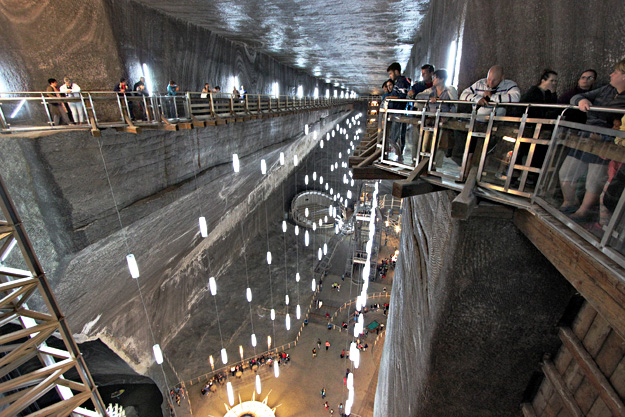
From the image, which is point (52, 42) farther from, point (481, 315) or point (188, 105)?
point (481, 315)

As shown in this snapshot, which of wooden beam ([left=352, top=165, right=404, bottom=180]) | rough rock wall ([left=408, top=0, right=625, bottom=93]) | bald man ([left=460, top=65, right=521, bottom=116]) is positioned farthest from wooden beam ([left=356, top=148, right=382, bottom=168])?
rough rock wall ([left=408, top=0, right=625, bottom=93])

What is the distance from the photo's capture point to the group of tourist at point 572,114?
1495 mm

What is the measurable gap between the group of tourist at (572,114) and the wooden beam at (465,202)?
0.42 m

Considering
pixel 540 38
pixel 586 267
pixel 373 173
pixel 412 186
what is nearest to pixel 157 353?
pixel 373 173

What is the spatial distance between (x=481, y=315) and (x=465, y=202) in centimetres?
136

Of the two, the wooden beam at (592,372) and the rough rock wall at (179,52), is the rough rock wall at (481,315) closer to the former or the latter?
the wooden beam at (592,372)

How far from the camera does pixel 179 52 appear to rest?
364 inches

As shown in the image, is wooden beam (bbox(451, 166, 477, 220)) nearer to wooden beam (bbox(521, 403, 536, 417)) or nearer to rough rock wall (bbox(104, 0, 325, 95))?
wooden beam (bbox(521, 403, 536, 417))

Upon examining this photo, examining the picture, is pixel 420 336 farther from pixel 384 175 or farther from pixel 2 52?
pixel 2 52

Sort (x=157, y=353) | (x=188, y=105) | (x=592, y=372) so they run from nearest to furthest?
(x=592, y=372)
(x=188, y=105)
(x=157, y=353)

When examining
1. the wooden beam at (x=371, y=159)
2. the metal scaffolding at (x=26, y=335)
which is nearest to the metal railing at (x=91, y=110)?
the metal scaffolding at (x=26, y=335)

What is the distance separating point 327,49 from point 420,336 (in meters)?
11.7

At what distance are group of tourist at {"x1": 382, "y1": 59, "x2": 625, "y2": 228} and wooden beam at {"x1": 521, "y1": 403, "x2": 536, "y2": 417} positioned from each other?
2.18 meters

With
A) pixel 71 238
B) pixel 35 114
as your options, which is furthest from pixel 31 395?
pixel 35 114
